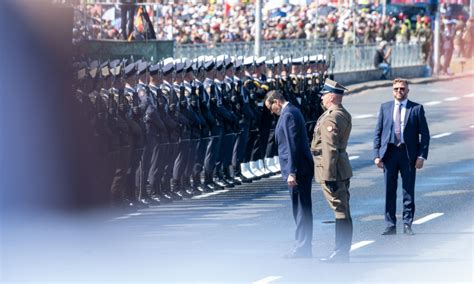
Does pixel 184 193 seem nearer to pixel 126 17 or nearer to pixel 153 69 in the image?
pixel 153 69

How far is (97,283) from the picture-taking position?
14078 millimetres

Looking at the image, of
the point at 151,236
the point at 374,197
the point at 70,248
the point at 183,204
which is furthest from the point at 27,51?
the point at 374,197

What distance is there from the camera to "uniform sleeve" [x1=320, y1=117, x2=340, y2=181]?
15562 mm

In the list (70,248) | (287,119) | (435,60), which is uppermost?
(287,119)

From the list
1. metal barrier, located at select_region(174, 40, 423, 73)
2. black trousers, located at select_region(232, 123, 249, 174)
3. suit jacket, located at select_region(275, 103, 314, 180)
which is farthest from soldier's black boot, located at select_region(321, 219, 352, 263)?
metal barrier, located at select_region(174, 40, 423, 73)

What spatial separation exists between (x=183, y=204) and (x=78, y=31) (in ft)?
36.4

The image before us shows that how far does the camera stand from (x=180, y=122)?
21.3 meters

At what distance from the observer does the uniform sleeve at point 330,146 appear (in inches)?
613

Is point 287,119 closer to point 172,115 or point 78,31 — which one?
point 172,115

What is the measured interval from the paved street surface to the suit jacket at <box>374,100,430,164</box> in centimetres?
88

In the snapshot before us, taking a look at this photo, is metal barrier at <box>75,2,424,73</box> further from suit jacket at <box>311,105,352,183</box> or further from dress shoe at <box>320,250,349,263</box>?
dress shoe at <box>320,250,349,263</box>

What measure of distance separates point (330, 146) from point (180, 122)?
5893 mm

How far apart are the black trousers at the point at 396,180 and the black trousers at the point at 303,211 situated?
243 cm

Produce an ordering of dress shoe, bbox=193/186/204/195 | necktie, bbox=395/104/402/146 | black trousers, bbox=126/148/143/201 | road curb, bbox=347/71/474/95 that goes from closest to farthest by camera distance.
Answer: necktie, bbox=395/104/402/146
black trousers, bbox=126/148/143/201
dress shoe, bbox=193/186/204/195
road curb, bbox=347/71/474/95
